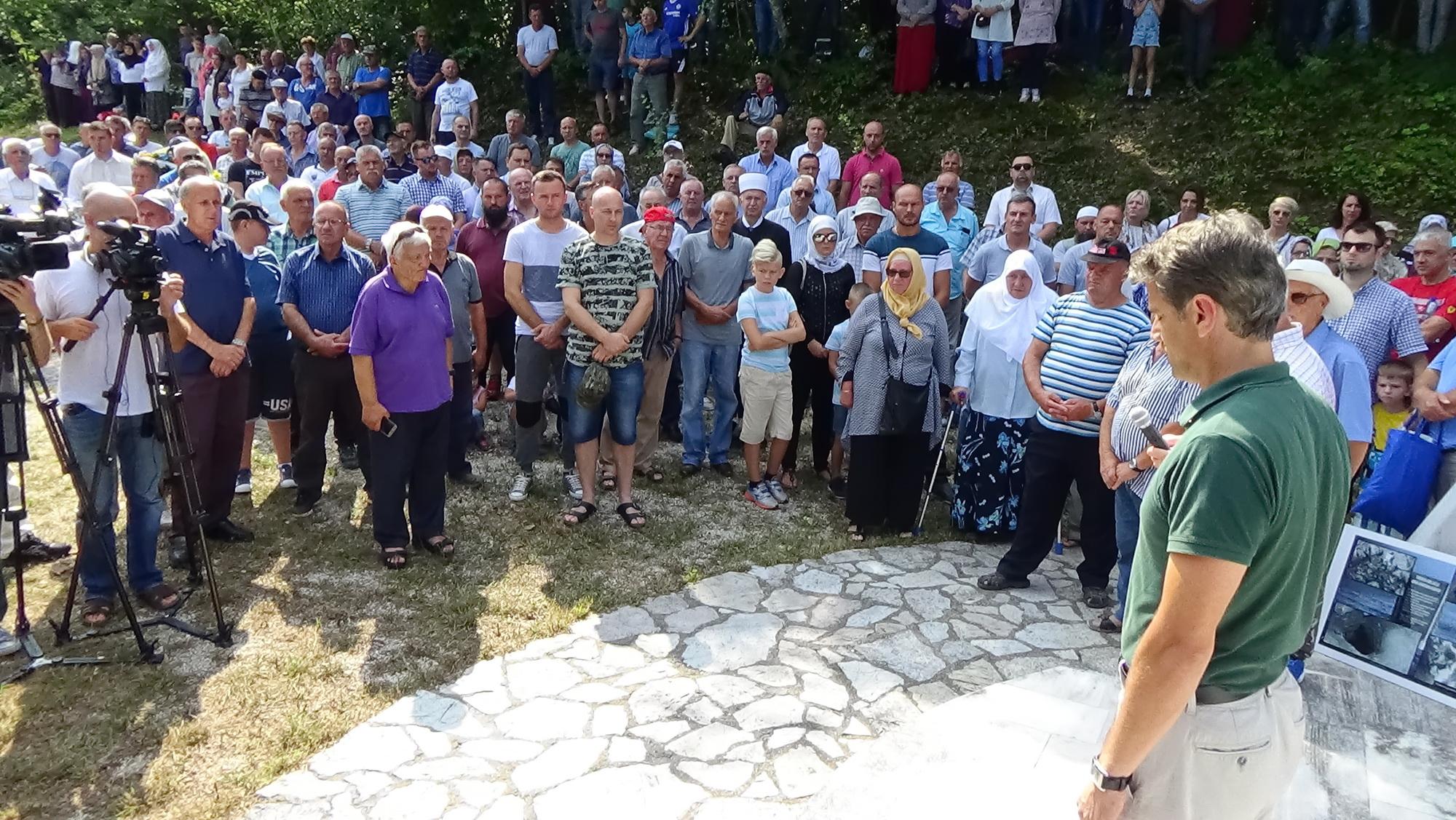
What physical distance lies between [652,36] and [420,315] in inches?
379

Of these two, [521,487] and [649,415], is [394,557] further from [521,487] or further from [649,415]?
[649,415]

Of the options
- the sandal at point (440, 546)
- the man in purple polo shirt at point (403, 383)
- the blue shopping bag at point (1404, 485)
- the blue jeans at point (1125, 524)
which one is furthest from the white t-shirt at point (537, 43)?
the blue shopping bag at point (1404, 485)

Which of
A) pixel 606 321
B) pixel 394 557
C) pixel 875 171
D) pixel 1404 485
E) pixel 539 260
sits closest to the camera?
pixel 1404 485

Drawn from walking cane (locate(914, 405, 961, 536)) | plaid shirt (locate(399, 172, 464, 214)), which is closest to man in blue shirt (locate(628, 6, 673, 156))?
plaid shirt (locate(399, 172, 464, 214))

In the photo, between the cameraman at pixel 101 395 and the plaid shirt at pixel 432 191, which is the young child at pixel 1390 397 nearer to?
the cameraman at pixel 101 395

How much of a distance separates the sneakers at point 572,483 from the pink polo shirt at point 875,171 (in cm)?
449

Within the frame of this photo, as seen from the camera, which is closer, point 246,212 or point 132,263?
point 132,263

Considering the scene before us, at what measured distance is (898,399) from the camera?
5.70 metres

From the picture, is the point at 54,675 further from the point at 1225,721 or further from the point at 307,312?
the point at 1225,721

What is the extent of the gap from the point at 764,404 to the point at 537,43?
32.0 ft

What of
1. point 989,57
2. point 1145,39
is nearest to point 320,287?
point 989,57

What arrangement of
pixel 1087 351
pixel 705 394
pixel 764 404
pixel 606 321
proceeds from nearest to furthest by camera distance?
1. pixel 1087 351
2. pixel 606 321
3. pixel 764 404
4. pixel 705 394

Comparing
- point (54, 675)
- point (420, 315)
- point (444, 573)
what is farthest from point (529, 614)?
point (54, 675)

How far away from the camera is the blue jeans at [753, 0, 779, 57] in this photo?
14.6m
